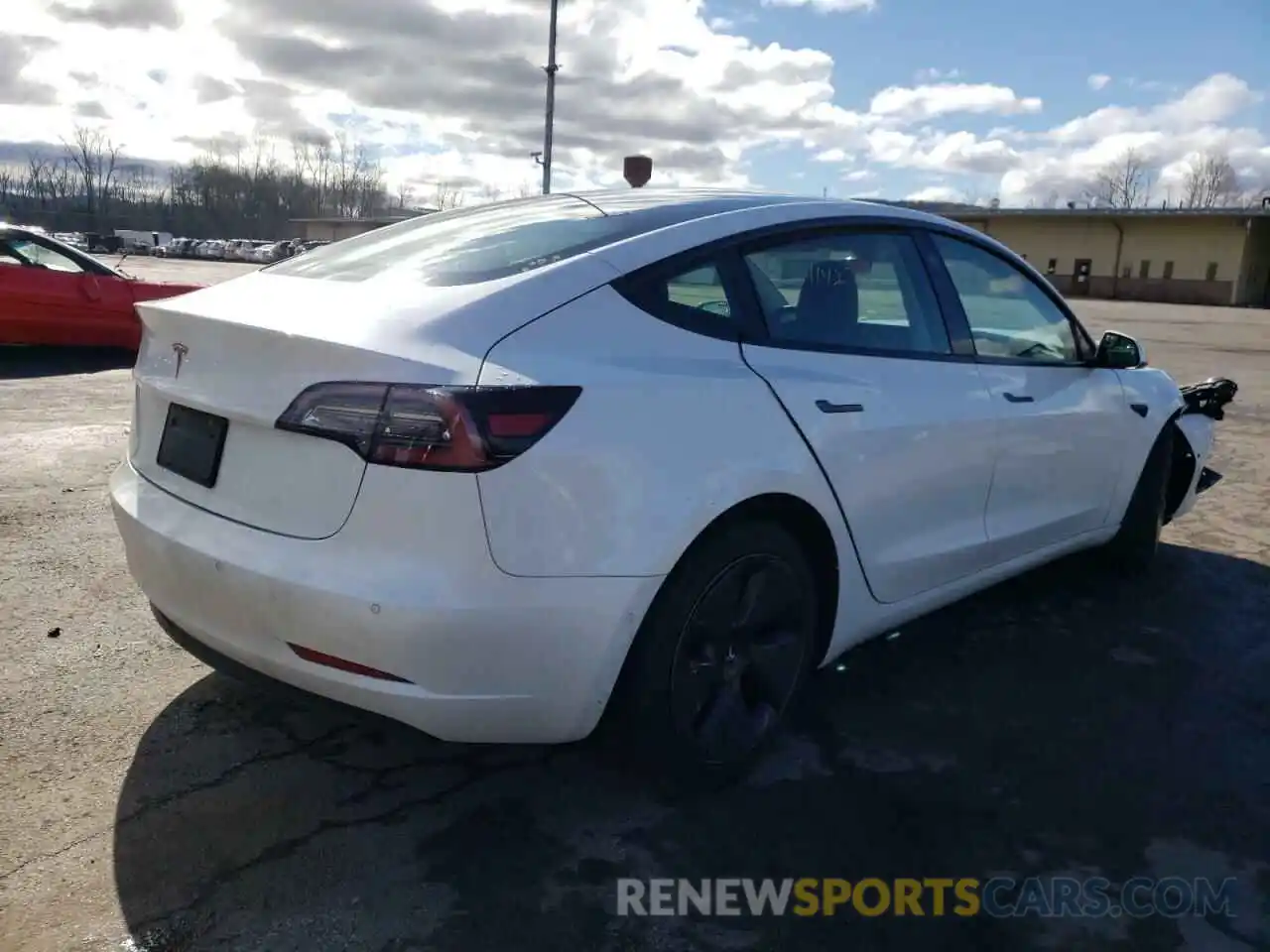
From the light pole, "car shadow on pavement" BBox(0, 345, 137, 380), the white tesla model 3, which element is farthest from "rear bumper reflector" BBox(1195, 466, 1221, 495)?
the light pole

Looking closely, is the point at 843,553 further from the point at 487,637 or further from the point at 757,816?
the point at 487,637

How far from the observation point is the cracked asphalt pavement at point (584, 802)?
223 cm

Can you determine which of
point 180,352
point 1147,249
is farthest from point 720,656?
point 1147,249

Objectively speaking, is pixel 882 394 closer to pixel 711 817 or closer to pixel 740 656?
pixel 740 656

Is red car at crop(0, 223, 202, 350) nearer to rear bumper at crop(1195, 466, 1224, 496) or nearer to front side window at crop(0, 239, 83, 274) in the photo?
front side window at crop(0, 239, 83, 274)

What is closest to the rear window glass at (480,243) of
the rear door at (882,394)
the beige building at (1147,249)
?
the rear door at (882,394)

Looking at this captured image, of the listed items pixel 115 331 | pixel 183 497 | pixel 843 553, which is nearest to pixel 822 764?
pixel 843 553

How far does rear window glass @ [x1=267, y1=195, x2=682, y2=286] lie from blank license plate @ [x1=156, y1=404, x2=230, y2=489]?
0.55 metres

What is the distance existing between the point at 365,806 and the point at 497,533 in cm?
97

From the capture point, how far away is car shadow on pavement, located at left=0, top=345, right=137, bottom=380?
971 cm

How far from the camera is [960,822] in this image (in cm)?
268

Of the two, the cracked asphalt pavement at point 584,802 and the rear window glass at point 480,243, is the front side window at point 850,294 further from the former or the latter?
the cracked asphalt pavement at point 584,802

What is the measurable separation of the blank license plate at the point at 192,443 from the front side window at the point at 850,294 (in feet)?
4.76

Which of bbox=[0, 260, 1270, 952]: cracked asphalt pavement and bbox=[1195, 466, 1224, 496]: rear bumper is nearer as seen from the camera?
bbox=[0, 260, 1270, 952]: cracked asphalt pavement
